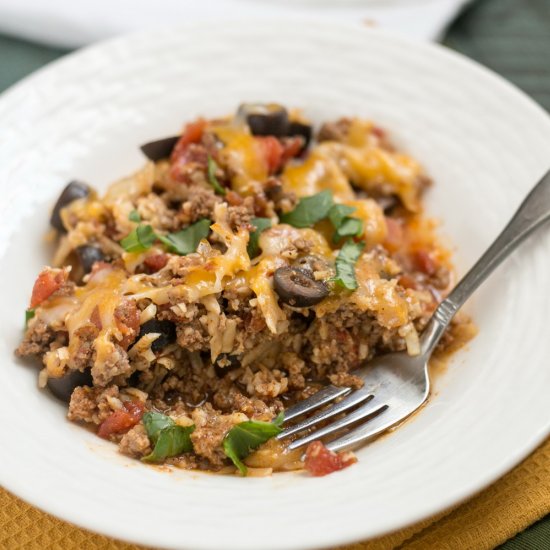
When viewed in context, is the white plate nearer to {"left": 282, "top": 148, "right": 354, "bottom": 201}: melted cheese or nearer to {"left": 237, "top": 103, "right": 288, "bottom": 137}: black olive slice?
{"left": 237, "top": 103, "right": 288, "bottom": 137}: black olive slice

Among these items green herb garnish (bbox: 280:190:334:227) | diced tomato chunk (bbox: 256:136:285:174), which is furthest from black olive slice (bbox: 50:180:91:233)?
green herb garnish (bbox: 280:190:334:227)

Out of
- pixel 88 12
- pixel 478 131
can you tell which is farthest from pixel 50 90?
pixel 478 131

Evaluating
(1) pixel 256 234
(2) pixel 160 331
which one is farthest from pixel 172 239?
(2) pixel 160 331

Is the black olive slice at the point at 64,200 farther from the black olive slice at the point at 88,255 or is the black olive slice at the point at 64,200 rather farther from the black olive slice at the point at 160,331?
the black olive slice at the point at 160,331

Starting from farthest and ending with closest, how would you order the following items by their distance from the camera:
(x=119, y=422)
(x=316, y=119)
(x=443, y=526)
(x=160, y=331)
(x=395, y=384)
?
1. (x=316, y=119)
2. (x=395, y=384)
3. (x=160, y=331)
4. (x=119, y=422)
5. (x=443, y=526)

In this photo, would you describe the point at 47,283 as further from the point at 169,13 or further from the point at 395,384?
the point at 169,13

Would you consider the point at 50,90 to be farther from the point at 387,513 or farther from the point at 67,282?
the point at 387,513

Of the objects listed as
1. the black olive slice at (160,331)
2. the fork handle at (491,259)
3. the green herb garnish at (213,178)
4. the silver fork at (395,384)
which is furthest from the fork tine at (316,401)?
the green herb garnish at (213,178)
